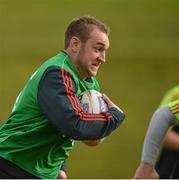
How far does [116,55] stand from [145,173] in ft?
20.6

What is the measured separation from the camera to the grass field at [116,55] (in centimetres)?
1016

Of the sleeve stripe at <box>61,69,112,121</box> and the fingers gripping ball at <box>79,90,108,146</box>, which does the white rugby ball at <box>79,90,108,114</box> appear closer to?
the fingers gripping ball at <box>79,90,108,146</box>

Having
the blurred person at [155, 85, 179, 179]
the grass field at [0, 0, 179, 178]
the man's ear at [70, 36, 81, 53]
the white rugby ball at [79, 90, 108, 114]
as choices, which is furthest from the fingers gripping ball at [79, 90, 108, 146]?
the grass field at [0, 0, 179, 178]

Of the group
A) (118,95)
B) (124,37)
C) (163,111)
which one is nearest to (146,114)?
(118,95)

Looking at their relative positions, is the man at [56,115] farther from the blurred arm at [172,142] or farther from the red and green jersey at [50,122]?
the blurred arm at [172,142]

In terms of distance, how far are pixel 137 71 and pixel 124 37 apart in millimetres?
509

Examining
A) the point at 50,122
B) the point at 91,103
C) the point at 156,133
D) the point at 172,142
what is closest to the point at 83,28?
the point at 91,103

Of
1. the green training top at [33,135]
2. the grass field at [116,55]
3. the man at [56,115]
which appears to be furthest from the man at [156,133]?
the grass field at [116,55]

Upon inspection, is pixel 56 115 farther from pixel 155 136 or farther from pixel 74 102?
pixel 155 136

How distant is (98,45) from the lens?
4047 mm

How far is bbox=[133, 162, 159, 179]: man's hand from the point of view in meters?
4.45

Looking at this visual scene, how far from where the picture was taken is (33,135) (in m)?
3.94

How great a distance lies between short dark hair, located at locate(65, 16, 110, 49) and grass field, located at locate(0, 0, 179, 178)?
235 inches

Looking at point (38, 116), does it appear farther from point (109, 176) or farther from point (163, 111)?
point (109, 176)
